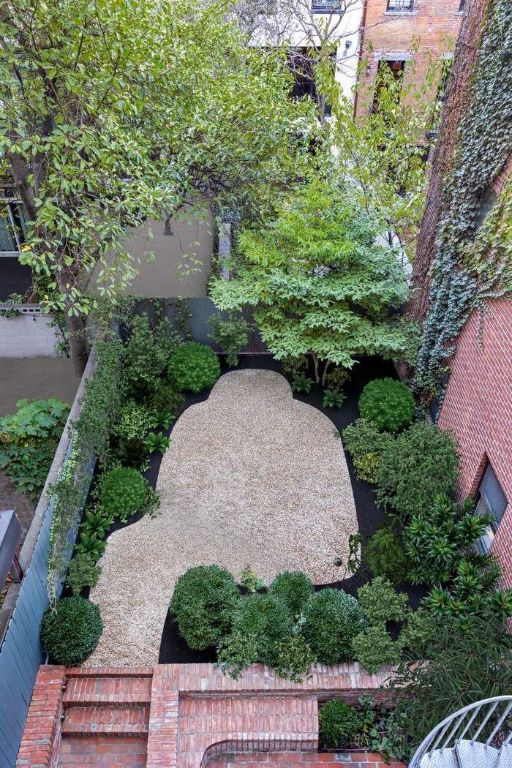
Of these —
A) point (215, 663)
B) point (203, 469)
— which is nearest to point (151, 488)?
point (203, 469)

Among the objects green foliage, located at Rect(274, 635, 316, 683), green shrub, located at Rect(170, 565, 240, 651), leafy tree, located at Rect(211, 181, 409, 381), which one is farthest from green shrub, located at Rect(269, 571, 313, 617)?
leafy tree, located at Rect(211, 181, 409, 381)

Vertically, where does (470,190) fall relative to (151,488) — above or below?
above

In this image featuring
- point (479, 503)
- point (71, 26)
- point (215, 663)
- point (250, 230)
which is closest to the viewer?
point (215, 663)

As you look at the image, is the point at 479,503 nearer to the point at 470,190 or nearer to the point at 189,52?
the point at 470,190

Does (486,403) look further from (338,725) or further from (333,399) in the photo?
(338,725)

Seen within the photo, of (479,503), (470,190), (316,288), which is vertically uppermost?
(470,190)

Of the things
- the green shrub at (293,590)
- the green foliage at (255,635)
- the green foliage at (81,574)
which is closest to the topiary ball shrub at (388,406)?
the green shrub at (293,590)

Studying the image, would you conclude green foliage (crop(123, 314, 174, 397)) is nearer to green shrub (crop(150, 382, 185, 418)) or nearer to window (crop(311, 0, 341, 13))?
green shrub (crop(150, 382, 185, 418))
